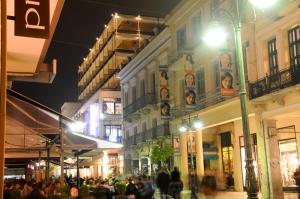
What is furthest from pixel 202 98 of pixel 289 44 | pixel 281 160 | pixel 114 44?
pixel 114 44

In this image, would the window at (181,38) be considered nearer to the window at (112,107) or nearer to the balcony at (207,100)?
the balcony at (207,100)

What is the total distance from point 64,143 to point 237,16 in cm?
767

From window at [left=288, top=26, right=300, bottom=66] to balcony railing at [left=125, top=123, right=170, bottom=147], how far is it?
56.9 ft

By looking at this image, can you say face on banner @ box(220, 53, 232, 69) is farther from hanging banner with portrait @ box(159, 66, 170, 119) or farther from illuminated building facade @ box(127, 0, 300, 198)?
hanging banner with portrait @ box(159, 66, 170, 119)

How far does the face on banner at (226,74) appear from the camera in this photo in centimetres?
1816

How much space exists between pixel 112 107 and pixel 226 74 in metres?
38.7

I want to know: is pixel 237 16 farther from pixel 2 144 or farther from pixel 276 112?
pixel 276 112

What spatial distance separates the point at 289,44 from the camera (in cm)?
2194

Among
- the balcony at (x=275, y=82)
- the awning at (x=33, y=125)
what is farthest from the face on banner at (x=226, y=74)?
the awning at (x=33, y=125)

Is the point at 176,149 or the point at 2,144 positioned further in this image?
the point at 176,149

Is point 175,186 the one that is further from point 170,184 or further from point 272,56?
point 272,56

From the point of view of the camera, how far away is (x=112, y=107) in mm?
59000

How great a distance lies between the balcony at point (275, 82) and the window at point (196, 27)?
8.76m

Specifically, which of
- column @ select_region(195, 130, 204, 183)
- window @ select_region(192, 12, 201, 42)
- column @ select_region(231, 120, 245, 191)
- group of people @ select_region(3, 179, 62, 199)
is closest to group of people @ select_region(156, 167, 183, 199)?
group of people @ select_region(3, 179, 62, 199)
